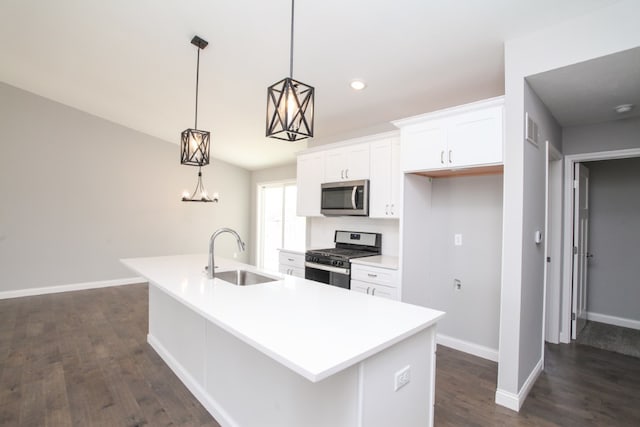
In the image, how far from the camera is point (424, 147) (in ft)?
9.21

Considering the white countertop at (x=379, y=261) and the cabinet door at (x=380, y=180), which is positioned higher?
the cabinet door at (x=380, y=180)

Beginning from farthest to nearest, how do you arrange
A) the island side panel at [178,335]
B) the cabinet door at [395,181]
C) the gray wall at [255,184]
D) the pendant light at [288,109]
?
1. the gray wall at [255,184]
2. the cabinet door at [395,181]
3. the island side panel at [178,335]
4. the pendant light at [288,109]

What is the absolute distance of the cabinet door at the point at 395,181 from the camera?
320cm

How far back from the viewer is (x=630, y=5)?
1832 millimetres

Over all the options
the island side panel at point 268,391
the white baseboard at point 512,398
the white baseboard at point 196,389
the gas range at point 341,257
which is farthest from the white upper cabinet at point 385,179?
the white baseboard at point 196,389

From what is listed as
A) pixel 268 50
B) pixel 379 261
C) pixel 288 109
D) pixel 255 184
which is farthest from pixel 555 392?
pixel 255 184

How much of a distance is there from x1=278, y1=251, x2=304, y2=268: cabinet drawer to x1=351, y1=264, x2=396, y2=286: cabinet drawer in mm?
899

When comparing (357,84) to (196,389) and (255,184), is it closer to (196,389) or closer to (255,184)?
(196,389)

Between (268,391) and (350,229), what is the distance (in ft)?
8.73

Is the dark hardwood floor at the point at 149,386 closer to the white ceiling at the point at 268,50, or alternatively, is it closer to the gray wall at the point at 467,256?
the gray wall at the point at 467,256

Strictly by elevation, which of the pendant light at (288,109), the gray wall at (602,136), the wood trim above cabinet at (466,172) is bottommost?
the wood trim above cabinet at (466,172)

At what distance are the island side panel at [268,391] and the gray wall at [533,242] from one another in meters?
1.66

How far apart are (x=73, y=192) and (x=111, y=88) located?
2118 millimetres

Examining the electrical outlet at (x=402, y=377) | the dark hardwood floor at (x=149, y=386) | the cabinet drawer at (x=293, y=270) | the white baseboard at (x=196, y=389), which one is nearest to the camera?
the electrical outlet at (x=402, y=377)
